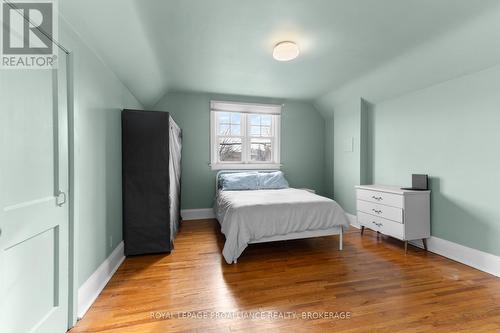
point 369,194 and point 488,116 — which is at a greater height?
point 488,116

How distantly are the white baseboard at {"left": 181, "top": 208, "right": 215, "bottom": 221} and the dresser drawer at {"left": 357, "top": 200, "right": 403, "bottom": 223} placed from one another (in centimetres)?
253

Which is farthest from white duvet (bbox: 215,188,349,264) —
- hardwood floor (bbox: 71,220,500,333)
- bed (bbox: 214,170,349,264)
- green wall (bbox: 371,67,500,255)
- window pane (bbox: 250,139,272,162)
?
window pane (bbox: 250,139,272,162)

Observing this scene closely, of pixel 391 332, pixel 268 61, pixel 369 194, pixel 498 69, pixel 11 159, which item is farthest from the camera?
pixel 369 194

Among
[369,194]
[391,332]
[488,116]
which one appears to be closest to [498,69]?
[488,116]

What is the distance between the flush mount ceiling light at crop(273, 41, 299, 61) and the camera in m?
2.36

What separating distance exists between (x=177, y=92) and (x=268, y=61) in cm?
201

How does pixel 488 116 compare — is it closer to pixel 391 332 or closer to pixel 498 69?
pixel 498 69

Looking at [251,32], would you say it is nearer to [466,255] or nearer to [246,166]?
[246,166]

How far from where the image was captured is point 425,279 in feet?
7.11

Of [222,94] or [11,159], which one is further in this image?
[222,94]

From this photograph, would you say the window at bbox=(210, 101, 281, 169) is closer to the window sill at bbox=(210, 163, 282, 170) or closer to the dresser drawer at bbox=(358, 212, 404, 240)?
the window sill at bbox=(210, 163, 282, 170)

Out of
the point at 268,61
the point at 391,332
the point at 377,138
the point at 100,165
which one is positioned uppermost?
the point at 268,61

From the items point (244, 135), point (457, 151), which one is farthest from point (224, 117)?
point (457, 151)

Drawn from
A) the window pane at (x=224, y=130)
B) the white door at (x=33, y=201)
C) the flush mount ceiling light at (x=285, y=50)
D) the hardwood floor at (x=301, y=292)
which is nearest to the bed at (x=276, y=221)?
the hardwood floor at (x=301, y=292)
